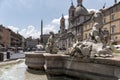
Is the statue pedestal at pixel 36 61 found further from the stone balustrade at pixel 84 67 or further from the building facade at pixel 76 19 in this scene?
the building facade at pixel 76 19

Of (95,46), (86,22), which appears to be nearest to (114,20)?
(86,22)

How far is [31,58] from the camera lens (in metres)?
15.4

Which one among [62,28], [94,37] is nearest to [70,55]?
[94,37]

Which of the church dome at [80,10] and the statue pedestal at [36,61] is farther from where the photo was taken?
the church dome at [80,10]

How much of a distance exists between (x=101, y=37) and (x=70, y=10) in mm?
101441

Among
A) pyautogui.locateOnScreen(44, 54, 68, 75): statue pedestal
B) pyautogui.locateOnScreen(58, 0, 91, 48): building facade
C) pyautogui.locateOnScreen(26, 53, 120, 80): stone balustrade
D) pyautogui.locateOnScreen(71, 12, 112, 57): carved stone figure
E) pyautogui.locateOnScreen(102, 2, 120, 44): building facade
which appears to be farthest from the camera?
pyautogui.locateOnScreen(58, 0, 91, 48): building facade

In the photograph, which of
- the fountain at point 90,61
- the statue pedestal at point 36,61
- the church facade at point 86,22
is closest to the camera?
the fountain at point 90,61

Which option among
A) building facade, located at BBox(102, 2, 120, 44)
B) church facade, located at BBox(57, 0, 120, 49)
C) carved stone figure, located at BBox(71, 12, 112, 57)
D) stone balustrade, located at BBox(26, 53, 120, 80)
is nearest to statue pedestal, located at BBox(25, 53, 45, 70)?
church facade, located at BBox(57, 0, 120, 49)

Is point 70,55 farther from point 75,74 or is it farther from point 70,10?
point 70,10

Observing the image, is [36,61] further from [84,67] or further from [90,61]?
[90,61]

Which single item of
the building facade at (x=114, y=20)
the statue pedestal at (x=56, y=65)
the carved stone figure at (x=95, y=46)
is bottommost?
the statue pedestal at (x=56, y=65)

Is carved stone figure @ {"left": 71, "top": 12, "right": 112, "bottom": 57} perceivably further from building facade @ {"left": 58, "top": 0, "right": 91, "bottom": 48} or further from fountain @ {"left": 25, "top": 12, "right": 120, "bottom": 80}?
building facade @ {"left": 58, "top": 0, "right": 91, "bottom": 48}

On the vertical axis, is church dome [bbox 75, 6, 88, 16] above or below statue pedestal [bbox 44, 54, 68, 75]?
above

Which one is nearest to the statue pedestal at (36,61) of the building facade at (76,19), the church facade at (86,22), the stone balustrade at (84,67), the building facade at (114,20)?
the church facade at (86,22)
